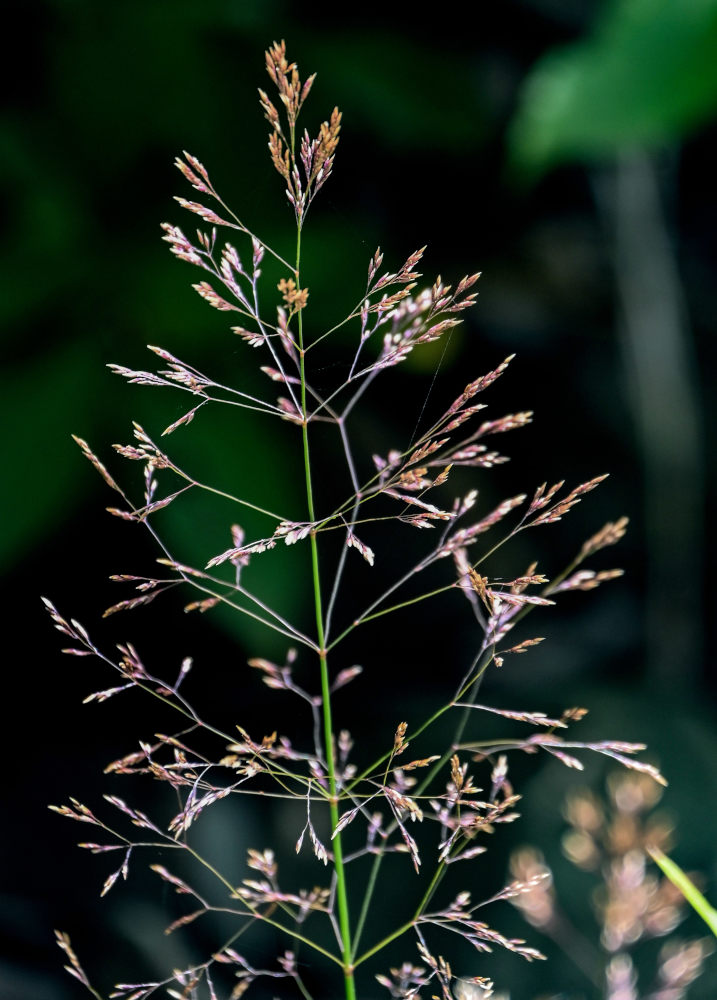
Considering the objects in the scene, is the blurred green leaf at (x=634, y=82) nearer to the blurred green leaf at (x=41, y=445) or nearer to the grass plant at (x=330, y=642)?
the grass plant at (x=330, y=642)

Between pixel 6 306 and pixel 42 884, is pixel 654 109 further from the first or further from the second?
pixel 42 884

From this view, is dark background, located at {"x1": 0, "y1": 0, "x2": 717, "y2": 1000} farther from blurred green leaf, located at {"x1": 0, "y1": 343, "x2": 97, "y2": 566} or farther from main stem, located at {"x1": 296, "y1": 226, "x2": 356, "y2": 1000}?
main stem, located at {"x1": 296, "y1": 226, "x2": 356, "y2": 1000}

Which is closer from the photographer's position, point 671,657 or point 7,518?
point 7,518

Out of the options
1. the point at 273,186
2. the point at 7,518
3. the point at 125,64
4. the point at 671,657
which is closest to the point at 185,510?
the point at 7,518

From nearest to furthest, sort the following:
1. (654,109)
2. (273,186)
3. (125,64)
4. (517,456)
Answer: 1. (654,109)
2. (273,186)
3. (125,64)
4. (517,456)

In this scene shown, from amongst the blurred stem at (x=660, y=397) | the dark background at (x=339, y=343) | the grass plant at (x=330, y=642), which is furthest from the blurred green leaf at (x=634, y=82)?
the blurred stem at (x=660, y=397)

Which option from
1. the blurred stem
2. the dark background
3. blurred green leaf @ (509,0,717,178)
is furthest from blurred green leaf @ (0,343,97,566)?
A: the blurred stem
